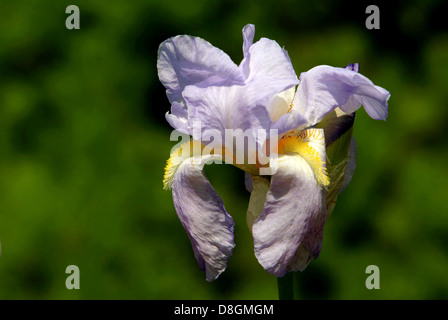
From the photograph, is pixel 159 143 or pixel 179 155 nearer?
pixel 179 155

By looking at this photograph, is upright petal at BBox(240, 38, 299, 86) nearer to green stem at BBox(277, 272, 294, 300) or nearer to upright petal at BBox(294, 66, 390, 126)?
upright petal at BBox(294, 66, 390, 126)

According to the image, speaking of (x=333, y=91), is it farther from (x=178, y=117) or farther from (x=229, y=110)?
(x=178, y=117)

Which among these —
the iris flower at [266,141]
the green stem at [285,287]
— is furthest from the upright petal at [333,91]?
the green stem at [285,287]

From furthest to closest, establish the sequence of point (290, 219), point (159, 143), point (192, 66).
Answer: point (159, 143) → point (192, 66) → point (290, 219)

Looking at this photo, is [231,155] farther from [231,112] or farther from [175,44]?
[175,44]

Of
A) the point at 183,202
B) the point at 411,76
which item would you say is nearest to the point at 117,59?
the point at 411,76

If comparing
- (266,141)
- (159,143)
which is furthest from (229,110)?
(159,143)
